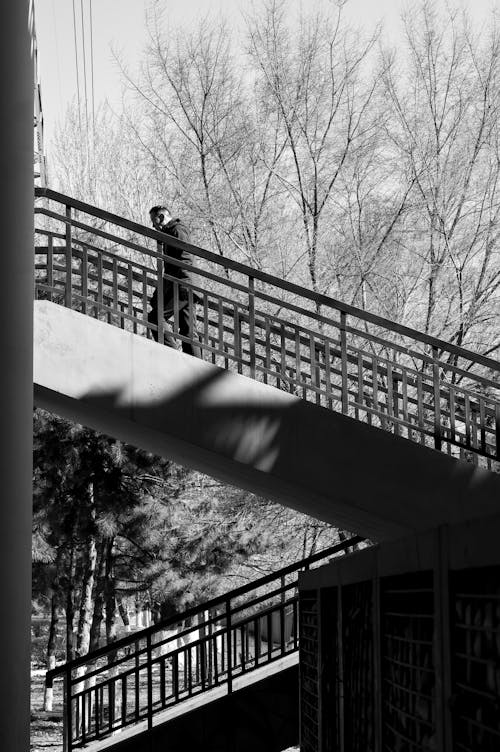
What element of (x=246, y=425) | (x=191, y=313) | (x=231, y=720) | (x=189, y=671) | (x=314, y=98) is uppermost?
(x=314, y=98)

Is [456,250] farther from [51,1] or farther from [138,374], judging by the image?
[51,1]

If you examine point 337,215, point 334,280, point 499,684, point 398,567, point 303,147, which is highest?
point 303,147

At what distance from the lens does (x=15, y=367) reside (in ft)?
18.5

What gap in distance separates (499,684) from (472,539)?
0.43 meters

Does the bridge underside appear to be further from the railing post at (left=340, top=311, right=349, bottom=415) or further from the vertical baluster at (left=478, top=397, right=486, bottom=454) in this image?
the railing post at (left=340, top=311, right=349, bottom=415)

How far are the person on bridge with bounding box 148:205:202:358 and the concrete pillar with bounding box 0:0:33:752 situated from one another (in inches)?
163

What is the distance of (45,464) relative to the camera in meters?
21.2

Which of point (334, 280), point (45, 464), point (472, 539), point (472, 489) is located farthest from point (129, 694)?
point (472, 539)

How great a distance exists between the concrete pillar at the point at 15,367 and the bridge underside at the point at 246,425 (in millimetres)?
3630

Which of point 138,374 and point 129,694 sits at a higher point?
point 138,374

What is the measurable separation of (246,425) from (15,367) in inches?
163

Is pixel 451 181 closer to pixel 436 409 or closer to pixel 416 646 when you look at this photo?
pixel 436 409

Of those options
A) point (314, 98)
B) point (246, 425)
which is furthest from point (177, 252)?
point (314, 98)

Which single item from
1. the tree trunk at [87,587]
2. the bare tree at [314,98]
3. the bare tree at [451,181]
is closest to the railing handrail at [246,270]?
the bare tree at [451,181]
